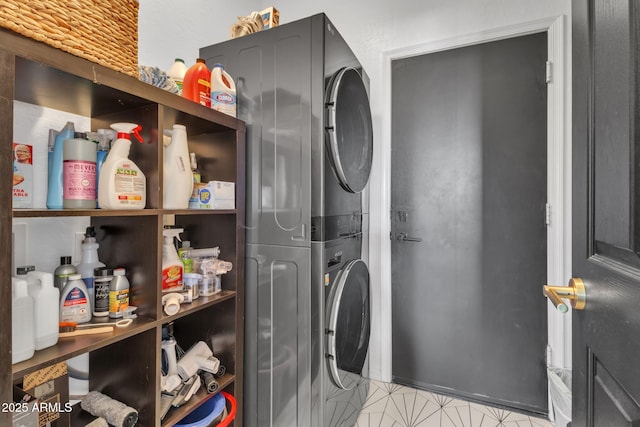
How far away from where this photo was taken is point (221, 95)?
136 centimetres

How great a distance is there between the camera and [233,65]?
1.54 m

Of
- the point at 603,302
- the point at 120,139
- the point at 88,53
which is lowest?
the point at 603,302

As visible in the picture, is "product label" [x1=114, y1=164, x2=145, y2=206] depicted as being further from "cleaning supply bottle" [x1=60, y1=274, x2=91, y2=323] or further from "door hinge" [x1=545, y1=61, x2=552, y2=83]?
"door hinge" [x1=545, y1=61, x2=552, y2=83]

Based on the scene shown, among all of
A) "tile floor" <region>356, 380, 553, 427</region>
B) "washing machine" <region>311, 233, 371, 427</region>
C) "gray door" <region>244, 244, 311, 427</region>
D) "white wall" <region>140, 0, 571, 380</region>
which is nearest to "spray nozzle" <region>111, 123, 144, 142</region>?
"gray door" <region>244, 244, 311, 427</region>

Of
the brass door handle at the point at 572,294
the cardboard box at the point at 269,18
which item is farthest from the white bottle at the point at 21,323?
the cardboard box at the point at 269,18

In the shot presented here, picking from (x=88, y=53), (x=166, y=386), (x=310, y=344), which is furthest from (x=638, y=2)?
(x=166, y=386)

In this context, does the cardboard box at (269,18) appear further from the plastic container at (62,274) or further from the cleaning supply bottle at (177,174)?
the plastic container at (62,274)

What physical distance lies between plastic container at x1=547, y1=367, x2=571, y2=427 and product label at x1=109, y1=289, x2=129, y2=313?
6.29ft

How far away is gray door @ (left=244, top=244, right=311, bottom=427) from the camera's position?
1.35m

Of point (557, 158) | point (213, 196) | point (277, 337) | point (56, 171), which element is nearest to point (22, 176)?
point (56, 171)

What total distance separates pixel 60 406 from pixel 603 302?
4.75 ft

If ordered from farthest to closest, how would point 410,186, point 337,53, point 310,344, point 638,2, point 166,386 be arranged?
point 410,186 → point 337,53 → point 310,344 → point 166,386 → point 638,2

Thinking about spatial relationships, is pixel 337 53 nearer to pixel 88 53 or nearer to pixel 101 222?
pixel 88 53

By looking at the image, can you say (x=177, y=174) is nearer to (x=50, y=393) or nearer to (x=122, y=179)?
(x=122, y=179)
